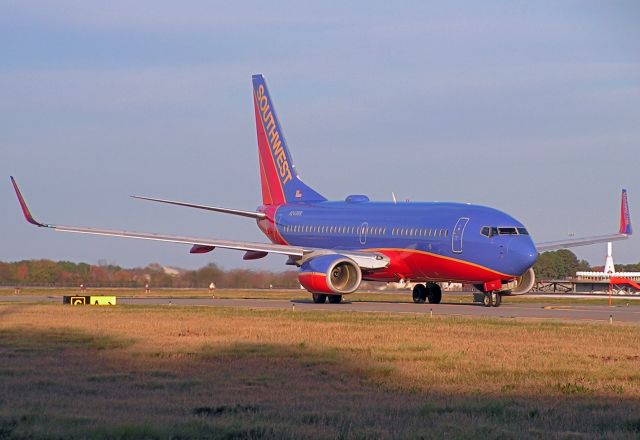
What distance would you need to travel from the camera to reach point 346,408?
1434 centimetres

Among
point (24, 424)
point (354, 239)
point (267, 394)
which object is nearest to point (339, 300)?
point (354, 239)

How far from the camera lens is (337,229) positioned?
157ft

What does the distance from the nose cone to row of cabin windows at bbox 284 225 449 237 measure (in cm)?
283

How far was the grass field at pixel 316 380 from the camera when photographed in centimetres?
1276

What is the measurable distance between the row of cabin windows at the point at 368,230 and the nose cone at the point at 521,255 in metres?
2.83

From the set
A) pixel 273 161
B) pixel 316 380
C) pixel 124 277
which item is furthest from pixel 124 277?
pixel 316 380

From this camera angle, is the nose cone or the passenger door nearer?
the nose cone

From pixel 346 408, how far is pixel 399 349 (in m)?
8.12

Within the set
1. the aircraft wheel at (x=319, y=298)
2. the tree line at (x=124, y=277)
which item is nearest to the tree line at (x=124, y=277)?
the tree line at (x=124, y=277)

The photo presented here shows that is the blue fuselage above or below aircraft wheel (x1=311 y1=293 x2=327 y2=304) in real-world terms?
above

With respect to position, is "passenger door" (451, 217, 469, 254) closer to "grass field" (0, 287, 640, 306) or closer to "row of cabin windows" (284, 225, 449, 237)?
"row of cabin windows" (284, 225, 449, 237)

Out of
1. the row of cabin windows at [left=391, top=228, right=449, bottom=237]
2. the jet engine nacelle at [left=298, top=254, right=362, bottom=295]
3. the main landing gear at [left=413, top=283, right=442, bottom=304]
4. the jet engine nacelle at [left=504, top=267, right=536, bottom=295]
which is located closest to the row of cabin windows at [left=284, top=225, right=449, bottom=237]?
the row of cabin windows at [left=391, top=228, right=449, bottom=237]

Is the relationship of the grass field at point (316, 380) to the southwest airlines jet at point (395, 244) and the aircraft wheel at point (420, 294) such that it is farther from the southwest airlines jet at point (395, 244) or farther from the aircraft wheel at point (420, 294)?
the aircraft wheel at point (420, 294)

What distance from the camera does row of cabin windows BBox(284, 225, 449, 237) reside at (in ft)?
141
